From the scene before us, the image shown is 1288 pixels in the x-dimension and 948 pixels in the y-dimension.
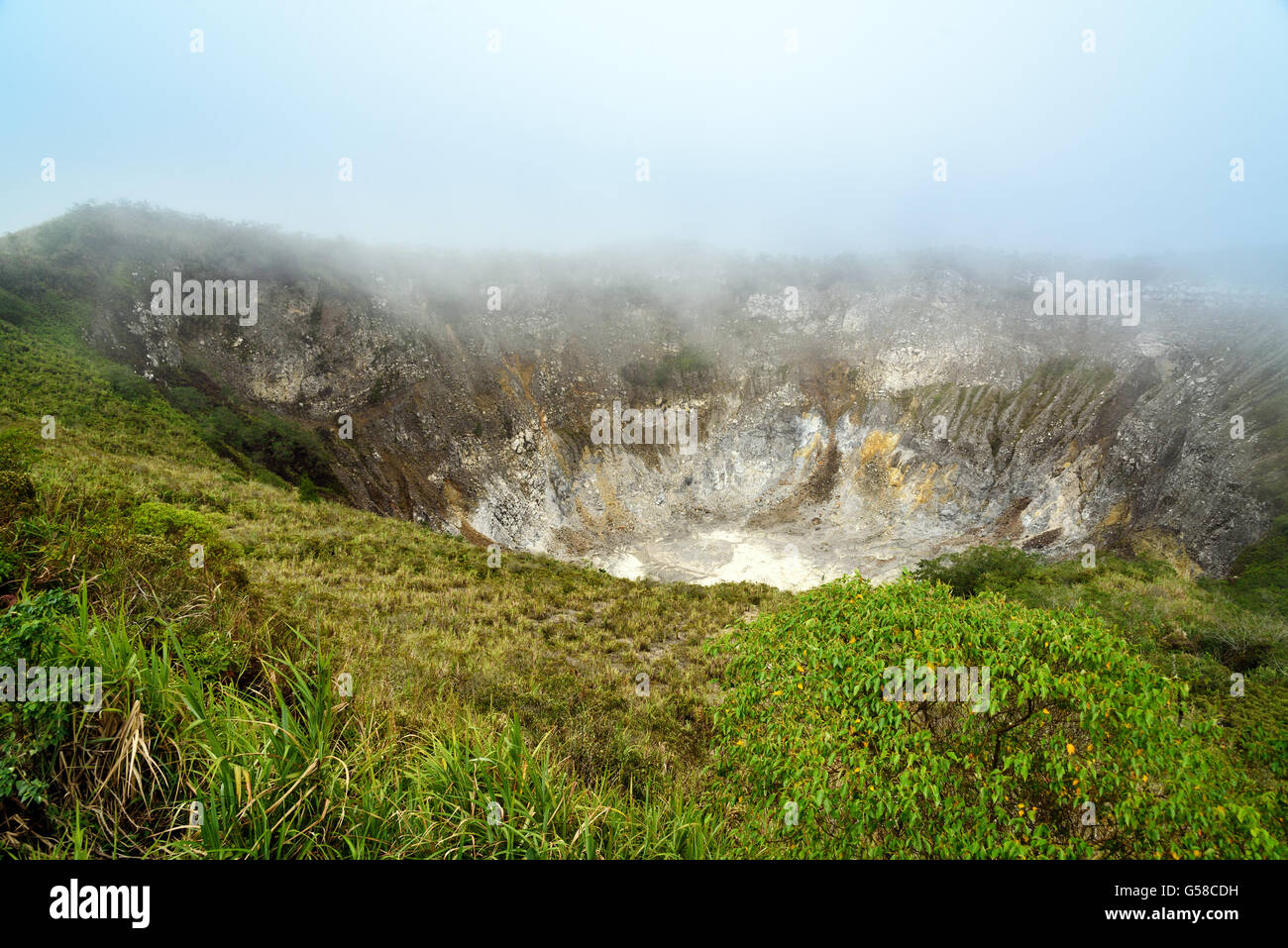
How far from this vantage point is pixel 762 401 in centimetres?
5556

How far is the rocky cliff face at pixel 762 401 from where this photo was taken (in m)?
38.7

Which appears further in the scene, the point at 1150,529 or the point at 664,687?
the point at 1150,529

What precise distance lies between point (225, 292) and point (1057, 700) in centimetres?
5493

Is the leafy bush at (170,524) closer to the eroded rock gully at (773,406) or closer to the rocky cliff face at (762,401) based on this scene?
the eroded rock gully at (773,406)

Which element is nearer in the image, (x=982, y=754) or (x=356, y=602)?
(x=982, y=754)

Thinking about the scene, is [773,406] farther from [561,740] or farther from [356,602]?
[561,740]

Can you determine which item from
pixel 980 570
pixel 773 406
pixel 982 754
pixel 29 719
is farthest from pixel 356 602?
pixel 773 406

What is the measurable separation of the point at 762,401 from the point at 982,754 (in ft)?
173

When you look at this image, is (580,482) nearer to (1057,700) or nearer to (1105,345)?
(1057,700)

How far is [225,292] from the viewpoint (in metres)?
42.0

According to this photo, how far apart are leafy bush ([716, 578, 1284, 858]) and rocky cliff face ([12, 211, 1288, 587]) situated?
115 ft

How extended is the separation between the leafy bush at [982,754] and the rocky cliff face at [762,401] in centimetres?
3515

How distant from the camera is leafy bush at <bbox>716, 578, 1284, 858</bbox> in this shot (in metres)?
3.99
